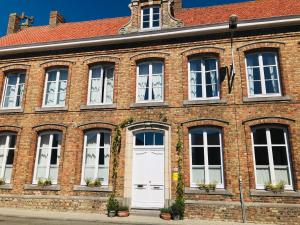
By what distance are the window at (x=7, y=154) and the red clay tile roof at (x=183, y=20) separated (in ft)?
16.1

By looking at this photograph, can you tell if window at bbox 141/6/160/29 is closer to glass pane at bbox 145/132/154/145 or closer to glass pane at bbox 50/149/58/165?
glass pane at bbox 145/132/154/145

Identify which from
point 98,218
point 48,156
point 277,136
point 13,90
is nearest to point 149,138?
point 98,218

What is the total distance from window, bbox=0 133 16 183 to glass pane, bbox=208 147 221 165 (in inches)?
356

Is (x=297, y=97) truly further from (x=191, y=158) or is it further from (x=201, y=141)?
(x=191, y=158)

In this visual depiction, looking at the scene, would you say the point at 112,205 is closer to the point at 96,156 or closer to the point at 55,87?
the point at 96,156

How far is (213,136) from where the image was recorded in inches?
446

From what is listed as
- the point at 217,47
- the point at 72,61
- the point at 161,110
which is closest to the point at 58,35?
the point at 72,61

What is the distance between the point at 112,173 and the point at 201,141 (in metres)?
3.96

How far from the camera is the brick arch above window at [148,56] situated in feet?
41.0

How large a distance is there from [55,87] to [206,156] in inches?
313

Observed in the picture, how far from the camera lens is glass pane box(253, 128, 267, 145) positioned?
35.5 ft

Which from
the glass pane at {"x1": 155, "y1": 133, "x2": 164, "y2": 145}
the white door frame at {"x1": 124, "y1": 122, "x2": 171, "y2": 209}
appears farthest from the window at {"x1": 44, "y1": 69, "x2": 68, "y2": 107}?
the glass pane at {"x1": 155, "y1": 133, "x2": 164, "y2": 145}

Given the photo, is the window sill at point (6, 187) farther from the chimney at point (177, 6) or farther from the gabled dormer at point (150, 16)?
the chimney at point (177, 6)

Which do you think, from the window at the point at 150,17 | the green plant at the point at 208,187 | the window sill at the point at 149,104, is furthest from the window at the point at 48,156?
the window at the point at 150,17
